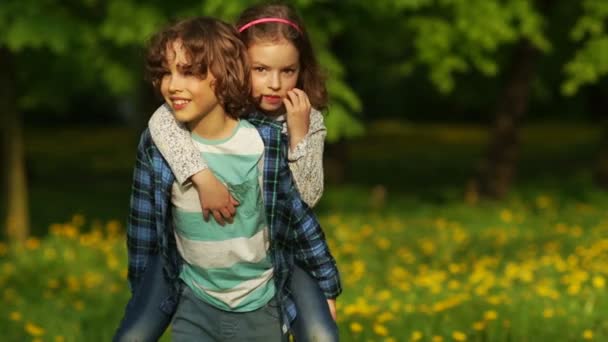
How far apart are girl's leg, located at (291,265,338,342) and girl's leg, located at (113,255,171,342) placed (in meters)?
0.42

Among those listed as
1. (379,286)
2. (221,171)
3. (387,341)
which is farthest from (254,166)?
(379,286)

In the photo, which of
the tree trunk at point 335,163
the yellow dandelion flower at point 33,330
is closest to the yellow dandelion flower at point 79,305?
the yellow dandelion flower at point 33,330

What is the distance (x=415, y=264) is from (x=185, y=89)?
254 inches

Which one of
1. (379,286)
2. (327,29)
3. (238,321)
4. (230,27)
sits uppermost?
(327,29)

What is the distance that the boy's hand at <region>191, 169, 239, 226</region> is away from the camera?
2885 millimetres

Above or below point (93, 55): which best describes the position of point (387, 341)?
below

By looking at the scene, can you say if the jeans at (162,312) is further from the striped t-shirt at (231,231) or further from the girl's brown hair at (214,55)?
the girl's brown hair at (214,55)

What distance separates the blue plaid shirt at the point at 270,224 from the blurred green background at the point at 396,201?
552mm

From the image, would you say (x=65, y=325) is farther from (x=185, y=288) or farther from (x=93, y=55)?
(x=93, y=55)

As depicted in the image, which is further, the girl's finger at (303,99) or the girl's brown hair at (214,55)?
the girl's finger at (303,99)

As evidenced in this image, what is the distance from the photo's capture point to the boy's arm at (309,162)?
119 inches

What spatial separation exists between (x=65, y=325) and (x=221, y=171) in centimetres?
350

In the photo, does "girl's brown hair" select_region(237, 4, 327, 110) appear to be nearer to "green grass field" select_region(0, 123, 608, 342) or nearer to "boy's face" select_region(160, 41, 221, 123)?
"boy's face" select_region(160, 41, 221, 123)

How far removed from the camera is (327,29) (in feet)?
32.5
